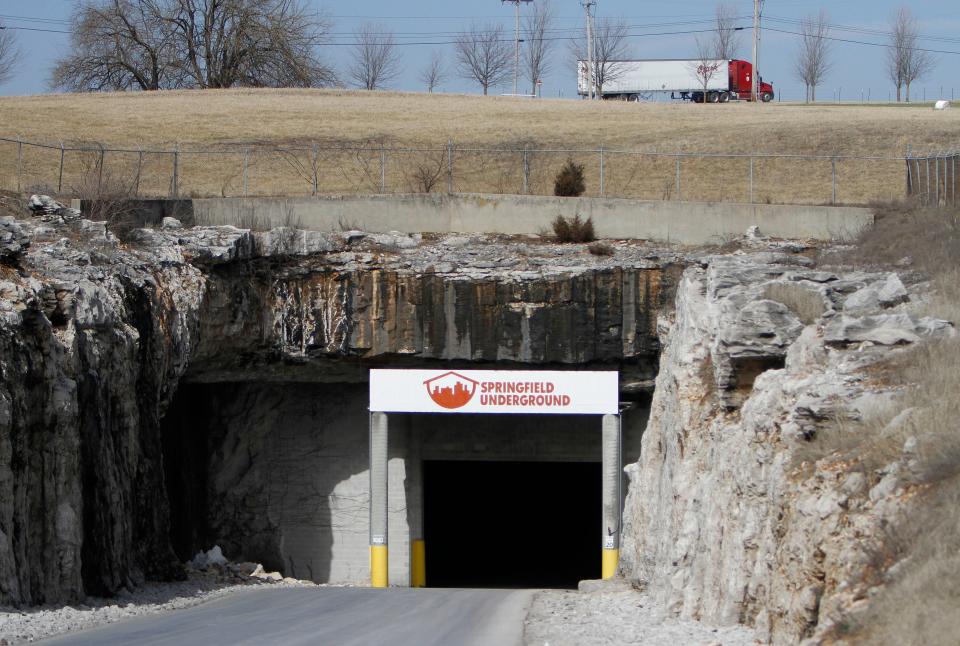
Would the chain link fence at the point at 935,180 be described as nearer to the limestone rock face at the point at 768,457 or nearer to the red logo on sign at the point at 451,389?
the limestone rock face at the point at 768,457

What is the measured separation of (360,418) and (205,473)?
4.71m

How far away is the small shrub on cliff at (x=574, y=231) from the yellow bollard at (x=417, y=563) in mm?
9580

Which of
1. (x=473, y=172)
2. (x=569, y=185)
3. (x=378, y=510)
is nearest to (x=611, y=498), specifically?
(x=378, y=510)

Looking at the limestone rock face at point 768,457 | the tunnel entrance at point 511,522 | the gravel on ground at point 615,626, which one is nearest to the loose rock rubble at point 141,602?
the gravel on ground at point 615,626

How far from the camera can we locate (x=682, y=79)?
8394 cm

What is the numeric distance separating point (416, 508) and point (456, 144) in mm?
15675

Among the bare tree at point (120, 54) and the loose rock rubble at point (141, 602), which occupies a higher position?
the bare tree at point (120, 54)

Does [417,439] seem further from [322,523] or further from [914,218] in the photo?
[914,218]

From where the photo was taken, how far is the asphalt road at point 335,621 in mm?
15680

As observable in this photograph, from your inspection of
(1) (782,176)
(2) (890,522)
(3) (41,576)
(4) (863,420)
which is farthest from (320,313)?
(2) (890,522)

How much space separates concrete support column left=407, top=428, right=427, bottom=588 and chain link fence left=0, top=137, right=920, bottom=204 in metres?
8.64

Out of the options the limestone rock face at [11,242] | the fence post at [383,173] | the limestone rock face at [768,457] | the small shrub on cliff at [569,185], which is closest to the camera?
the limestone rock face at [768,457]

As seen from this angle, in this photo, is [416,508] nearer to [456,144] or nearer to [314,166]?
[314,166]

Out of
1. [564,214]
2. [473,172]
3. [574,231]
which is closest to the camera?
[574,231]
